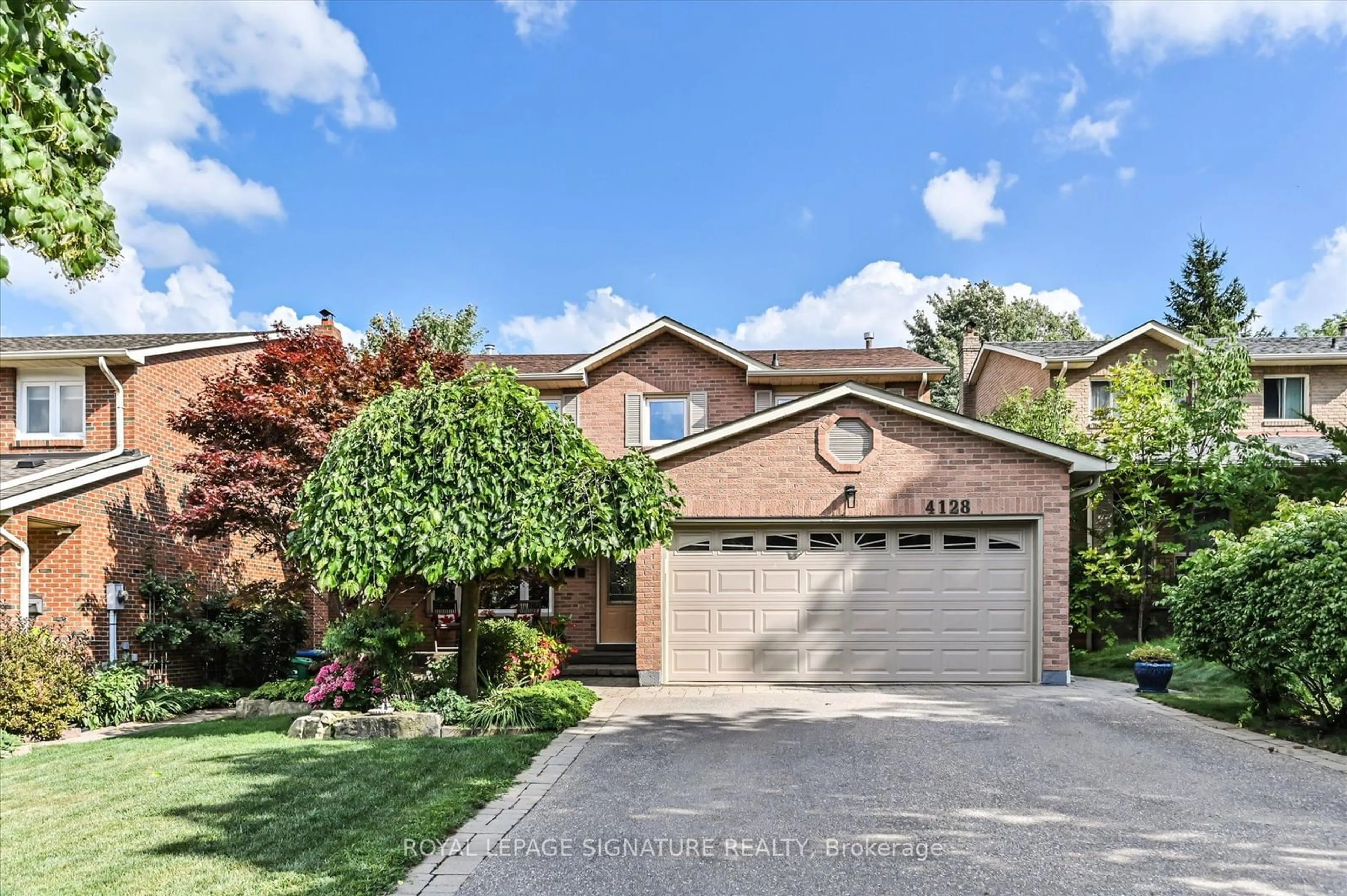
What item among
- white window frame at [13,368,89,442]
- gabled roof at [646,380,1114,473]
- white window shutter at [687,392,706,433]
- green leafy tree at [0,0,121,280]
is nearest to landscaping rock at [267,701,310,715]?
gabled roof at [646,380,1114,473]

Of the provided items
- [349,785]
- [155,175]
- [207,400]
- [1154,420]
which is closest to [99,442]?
[207,400]

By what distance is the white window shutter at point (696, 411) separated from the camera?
18828 millimetres

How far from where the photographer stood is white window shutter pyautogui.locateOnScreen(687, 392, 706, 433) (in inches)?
741

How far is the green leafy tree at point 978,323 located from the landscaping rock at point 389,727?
35084 mm

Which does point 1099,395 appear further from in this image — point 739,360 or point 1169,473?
point 739,360

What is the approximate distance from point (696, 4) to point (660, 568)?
8.81m

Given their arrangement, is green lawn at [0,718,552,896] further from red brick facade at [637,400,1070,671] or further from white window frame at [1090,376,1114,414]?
white window frame at [1090,376,1114,414]

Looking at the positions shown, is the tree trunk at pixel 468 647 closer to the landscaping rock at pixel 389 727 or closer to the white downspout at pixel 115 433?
the landscaping rock at pixel 389 727

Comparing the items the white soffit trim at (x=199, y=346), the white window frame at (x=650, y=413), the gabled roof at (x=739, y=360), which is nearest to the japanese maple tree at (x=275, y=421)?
the white soffit trim at (x=199, y=346)

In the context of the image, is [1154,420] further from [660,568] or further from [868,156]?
[660,568]

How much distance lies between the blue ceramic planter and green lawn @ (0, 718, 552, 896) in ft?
27.9

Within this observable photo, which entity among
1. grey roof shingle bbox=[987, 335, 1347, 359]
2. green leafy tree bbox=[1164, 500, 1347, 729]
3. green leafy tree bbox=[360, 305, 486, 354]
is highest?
green leafy tree bbox=[360, 305, 486, 354]

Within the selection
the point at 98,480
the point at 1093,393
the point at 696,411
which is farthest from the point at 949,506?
the point at 98,480

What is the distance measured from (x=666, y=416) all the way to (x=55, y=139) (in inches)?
640
